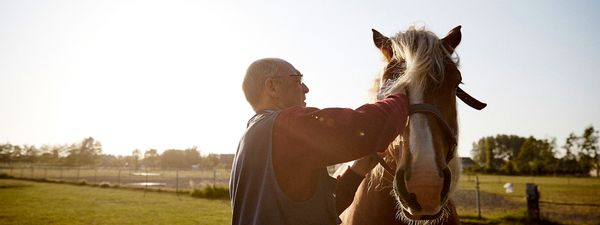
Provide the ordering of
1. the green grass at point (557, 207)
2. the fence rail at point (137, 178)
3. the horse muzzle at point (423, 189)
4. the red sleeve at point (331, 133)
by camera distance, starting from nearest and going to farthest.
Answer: the red sleeve at point (331, 133), the horse muzzle at point (423, 189), the green grass at point (557, 207), the fence rail at point (137, 178)

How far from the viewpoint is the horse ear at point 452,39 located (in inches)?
97.9

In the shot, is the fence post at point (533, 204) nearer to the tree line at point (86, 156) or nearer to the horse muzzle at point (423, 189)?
the horse muzzle at point (423, 189)

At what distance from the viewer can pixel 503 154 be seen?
125688 mm

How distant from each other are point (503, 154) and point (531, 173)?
60.1 metres

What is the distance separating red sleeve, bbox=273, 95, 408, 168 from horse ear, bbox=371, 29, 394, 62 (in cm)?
108

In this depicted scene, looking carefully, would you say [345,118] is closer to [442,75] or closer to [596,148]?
[442,75]

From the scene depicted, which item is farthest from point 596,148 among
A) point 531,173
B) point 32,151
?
point 32,151

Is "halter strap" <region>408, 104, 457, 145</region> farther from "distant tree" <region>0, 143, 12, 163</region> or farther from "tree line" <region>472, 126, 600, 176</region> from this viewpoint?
"distant tree" <region>0, 143, 12, 163</region>

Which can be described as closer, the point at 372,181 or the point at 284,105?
the point at 284,105

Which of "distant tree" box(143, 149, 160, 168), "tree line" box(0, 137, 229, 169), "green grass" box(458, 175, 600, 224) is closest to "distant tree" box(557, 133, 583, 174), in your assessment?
"green grass" box(458, 175, 600, 224)

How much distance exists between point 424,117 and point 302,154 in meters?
0.72

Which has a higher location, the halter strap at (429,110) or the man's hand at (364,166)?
the halter strap at (429,110)

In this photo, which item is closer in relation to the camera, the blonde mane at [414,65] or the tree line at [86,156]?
the blonde mane at [414,65]

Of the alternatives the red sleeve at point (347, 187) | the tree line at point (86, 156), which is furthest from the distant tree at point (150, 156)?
the red sleeve at point (347, 187)
